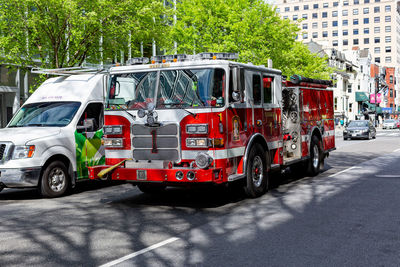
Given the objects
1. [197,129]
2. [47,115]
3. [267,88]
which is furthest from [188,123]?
[47,115]

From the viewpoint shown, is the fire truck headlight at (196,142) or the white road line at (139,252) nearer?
the white road line at (139,252)

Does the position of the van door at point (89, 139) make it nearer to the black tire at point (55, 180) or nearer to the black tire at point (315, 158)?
the black tire at point (55, 180)

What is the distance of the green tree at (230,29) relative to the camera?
1174 inches

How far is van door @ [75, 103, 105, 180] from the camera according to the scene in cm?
1020

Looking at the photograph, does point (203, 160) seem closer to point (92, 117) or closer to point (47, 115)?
point (92, 117)

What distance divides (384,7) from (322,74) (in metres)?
86.0

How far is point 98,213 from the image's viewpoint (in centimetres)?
805

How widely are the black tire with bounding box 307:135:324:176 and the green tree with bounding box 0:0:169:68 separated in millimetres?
9097

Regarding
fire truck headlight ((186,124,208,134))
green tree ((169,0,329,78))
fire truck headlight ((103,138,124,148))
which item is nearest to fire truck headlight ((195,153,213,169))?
fire truck headlight ((186,124,208,134))

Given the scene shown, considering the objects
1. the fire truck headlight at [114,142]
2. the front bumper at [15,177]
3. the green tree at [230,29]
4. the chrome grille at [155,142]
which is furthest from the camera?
the green tree at [230,29]

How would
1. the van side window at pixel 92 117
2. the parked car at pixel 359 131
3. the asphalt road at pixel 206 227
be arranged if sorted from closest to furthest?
the asphalt road at pixel 206 227 → the van side window at pixel 92 117 → the parked car at pixel 359 131

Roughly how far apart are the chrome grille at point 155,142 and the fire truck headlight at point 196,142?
23cm

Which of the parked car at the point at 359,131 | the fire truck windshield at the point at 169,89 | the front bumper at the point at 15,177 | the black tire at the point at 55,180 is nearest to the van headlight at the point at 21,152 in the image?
the front bumper at the point at 15,177

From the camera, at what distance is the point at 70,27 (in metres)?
18.2
